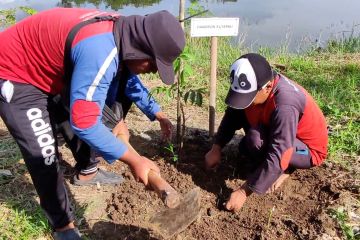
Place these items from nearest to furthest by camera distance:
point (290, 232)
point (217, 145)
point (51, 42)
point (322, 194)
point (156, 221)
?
point (51, 42) → point (156, 221) → point (290, 232) → point (322, 194) → point (217, 145)

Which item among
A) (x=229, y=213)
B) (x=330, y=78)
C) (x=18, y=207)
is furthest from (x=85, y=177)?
(x=330, y=78)

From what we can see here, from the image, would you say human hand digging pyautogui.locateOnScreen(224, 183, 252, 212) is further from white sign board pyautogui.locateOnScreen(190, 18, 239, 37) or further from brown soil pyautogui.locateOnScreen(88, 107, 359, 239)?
white sign board pyautogui.locateOnScreen(190, 18, 239, 37)

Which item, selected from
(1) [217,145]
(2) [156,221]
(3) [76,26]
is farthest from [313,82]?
(3) [76,26]

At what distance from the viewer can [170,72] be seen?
197cm

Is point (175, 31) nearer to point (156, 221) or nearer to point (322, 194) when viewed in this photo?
point (156, 221)

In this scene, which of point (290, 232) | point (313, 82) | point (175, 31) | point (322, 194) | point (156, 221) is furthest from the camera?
point (313, 82)

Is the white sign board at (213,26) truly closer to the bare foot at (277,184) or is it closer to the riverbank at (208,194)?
the riverbank at (208,194)

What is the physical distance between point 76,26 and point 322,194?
193 centimetres

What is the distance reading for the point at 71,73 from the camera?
204 cm

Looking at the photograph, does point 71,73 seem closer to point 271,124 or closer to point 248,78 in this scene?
point 248,78

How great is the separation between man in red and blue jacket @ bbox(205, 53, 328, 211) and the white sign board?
47 centimetres

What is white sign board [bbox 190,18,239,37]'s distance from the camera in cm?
295

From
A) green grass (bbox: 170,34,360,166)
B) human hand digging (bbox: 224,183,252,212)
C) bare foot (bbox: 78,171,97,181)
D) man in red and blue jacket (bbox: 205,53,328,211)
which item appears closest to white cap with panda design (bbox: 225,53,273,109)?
man in red and blue jacket (bbox: 205,53,328,211)

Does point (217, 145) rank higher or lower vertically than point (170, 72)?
lower
